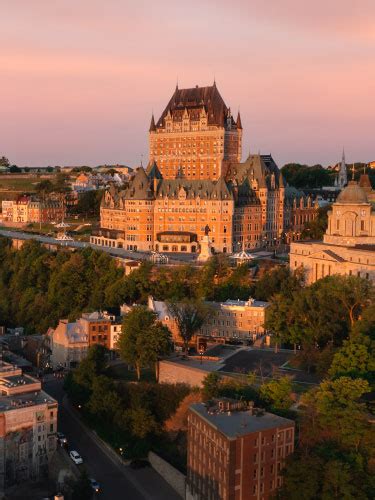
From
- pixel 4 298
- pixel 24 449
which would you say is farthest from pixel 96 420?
pixel 4 298

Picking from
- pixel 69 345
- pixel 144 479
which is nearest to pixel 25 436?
pixel 144 479

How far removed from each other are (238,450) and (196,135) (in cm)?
8171

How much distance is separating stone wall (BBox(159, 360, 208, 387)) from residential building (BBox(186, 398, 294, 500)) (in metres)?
9.19

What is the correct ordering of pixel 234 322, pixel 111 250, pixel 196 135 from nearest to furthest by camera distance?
pixel 234 322, pixel 111 250, pixel 196 135

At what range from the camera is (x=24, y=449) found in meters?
46.8

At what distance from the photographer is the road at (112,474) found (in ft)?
141

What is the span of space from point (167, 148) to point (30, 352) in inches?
2260

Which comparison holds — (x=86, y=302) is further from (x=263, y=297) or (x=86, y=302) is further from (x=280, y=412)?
(x=280, y=412)

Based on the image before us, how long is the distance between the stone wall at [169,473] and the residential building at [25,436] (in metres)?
6.92

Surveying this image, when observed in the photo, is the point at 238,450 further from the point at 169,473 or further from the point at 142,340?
the point at 142,340

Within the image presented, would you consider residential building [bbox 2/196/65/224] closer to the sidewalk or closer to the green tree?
the sidewalk

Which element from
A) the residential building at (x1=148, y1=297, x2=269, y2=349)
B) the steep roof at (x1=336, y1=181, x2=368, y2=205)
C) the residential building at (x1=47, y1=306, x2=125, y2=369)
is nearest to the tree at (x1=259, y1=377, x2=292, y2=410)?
the residential building at (x1=148, y1=297, x2=269, y2=349)

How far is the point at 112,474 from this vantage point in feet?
149

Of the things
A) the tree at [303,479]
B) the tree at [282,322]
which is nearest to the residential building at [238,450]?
the tree at [303,479]
